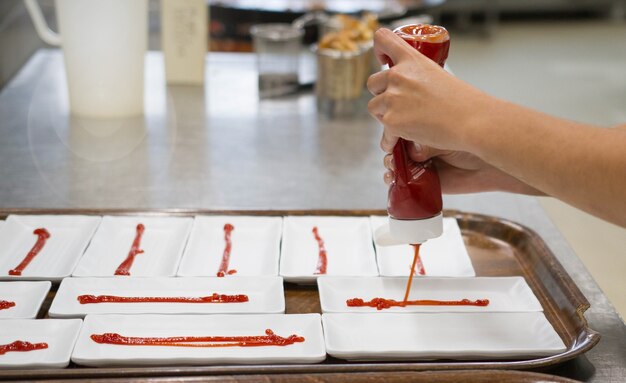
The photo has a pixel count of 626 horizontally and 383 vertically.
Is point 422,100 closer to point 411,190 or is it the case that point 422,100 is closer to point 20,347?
point 411,190

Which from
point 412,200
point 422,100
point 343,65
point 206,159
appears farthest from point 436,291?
point 343,65

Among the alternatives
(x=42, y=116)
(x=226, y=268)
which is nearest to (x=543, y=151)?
(x=226, y=268)

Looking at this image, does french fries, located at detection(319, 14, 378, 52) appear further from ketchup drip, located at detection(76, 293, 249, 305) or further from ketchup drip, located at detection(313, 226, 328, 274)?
ketchup drip, located at detection(76, 293, 249, 305)

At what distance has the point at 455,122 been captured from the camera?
111 centimetres

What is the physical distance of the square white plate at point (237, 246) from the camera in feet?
4.83

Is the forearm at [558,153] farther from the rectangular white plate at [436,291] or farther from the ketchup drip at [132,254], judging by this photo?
the ketchup drip at [132,254]

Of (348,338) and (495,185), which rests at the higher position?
(495,185)

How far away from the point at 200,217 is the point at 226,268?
0.18 meters

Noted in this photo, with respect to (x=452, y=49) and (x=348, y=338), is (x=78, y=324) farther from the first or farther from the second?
(x=452, y=49)

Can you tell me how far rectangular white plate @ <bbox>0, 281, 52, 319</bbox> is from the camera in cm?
127

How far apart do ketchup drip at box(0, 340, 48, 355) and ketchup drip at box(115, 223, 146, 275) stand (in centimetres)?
26

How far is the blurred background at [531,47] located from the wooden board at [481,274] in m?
0.19

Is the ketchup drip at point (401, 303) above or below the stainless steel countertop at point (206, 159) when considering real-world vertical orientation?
above

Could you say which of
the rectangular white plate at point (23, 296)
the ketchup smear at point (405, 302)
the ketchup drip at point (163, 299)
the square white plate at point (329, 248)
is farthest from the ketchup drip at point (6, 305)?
the ketchup smear at point (405, 302)
